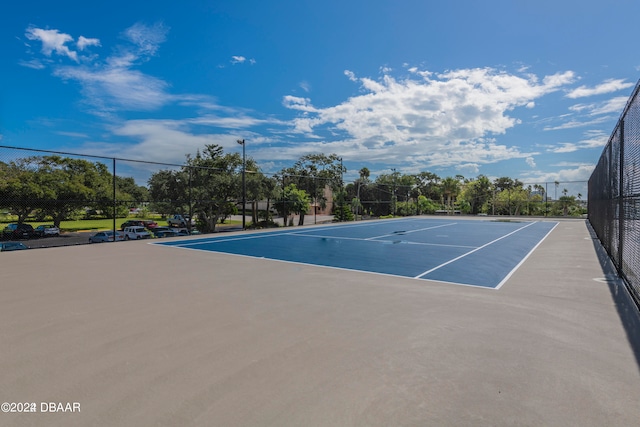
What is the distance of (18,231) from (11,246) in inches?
18.7

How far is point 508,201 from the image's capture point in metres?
35.5

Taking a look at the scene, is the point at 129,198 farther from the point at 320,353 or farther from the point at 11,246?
the point at 320,353

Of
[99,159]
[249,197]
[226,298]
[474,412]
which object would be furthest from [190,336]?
[249,197]

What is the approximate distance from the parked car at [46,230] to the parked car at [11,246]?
54 centimetres

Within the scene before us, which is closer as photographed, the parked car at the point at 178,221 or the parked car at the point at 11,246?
the parked car at the point at 11,246

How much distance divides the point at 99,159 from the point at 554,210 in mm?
37076

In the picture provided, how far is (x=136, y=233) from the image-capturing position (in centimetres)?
1359

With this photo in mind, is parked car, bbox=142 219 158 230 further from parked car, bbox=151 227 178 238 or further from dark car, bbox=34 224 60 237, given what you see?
dark car, bbox=34 224 60 237

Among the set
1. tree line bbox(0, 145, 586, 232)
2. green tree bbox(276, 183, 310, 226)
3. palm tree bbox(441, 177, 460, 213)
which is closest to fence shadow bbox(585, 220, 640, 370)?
tree line bbox(0, 145, 586, 232)

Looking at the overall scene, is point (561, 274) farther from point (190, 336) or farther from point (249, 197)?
point (249, 197)

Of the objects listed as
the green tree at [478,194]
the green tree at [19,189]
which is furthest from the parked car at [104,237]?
the green tree at [478,194]

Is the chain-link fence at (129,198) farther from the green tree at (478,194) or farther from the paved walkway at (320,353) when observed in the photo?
the green tree at (478,194)

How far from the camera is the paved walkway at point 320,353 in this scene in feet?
7.05

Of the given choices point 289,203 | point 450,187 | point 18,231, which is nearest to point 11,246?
point 18,231
